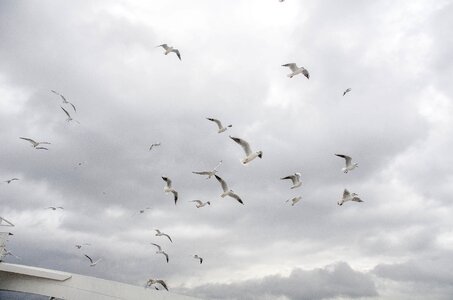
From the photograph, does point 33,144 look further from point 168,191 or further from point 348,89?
point 348,89

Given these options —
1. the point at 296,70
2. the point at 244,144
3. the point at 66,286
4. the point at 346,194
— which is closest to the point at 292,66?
the point at 296,70

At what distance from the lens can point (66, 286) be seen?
32.8 m

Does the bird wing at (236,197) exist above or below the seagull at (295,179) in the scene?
below

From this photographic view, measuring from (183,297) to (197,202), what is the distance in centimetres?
752

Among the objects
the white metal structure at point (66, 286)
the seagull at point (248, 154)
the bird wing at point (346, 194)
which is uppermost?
the seagull at point (248, 154)

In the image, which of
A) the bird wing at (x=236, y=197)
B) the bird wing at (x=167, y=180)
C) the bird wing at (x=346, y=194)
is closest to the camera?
the bird wing at (x=236, y=197)

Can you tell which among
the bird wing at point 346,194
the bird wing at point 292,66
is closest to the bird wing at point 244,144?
the bird wing at point 292,66

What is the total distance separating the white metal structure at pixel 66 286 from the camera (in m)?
31.0

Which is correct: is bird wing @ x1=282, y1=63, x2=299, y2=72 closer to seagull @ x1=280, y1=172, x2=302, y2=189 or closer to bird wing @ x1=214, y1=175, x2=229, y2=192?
seagull @ x1=280, y1=172, x2=302, y2=189

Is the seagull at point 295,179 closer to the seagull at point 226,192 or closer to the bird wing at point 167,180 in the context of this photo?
the seagull at point 226,192

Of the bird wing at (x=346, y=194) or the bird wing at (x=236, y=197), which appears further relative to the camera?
the bird wing at (x=346, y=194)

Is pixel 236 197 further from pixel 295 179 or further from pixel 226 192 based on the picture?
pixel 295 179

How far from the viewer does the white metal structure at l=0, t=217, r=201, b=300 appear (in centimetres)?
3103

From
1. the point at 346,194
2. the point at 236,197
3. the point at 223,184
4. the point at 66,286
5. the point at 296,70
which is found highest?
the point at 296,70
